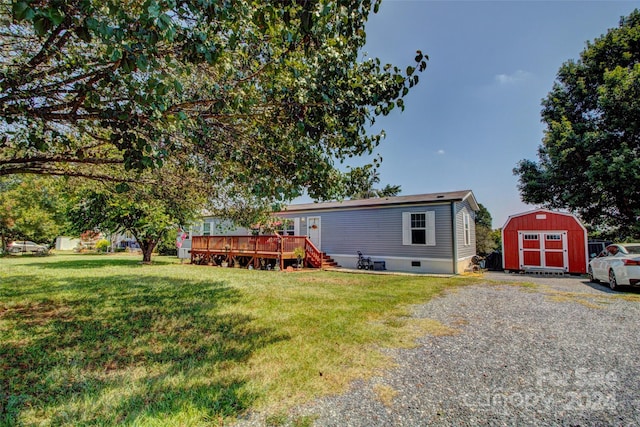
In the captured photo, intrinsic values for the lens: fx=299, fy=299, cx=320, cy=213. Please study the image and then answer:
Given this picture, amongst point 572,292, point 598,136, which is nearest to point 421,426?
point 572,292

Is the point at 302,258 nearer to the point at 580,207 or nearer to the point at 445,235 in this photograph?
the point at 445,235

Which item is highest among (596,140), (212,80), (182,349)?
(596,140)

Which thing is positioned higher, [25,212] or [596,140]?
[596,140]

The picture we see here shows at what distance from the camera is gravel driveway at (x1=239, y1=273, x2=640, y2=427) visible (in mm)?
2453

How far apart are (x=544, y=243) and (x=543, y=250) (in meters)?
0.31

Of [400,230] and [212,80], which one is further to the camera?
[400,230]

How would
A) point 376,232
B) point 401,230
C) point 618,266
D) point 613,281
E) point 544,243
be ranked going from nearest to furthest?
point 618,266
point 613,281
point 544,243
point 401,230
point 376,232

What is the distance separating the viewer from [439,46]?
8109mm

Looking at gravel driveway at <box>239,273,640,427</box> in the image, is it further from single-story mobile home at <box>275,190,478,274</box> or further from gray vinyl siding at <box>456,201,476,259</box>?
gray vinyl siding at <box>456,201,476,259</box>

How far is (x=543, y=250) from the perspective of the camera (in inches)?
517

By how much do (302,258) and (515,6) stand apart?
1119 centimetres

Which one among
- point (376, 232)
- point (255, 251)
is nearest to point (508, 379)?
point (376, 232)

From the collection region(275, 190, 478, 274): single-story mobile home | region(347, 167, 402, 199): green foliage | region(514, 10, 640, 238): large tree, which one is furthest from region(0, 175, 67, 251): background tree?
region(514, 10, 640, 238): large tree

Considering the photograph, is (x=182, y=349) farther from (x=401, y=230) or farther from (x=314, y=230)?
(x=314, y=230)
